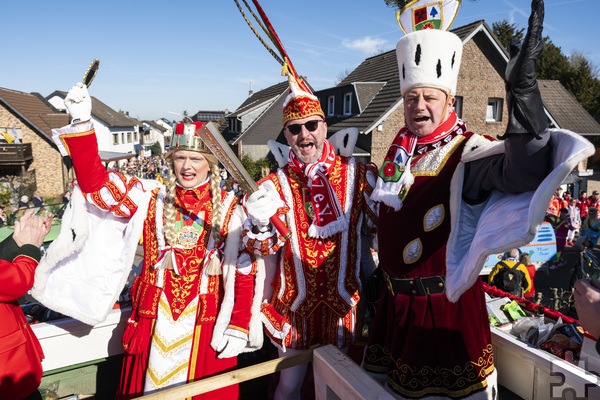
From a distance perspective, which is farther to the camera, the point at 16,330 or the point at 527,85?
the point at 16,330

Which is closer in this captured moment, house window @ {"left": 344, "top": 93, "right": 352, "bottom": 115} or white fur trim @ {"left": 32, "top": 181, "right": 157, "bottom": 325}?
white fur trim @ {"left": 32, "top": 181, "right": 157, "bottom": 325}

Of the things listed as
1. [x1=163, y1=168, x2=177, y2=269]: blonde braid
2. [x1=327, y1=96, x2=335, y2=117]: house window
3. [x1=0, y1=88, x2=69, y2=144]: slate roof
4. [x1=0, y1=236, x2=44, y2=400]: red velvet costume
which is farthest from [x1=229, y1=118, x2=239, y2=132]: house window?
[x1=0, y1=236, x2=44, y2=400]: red velvet costume

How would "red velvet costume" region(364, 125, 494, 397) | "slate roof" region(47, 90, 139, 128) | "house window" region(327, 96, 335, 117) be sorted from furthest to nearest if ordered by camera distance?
"slate roof" region(47, 90, 139, 128) < "house window" region(327, 96, 335, 117) < "red velvet costume" region(364, 125, 494, 397)

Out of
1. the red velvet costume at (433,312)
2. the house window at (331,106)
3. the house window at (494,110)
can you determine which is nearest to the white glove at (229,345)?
the red velvet costume at (433,312)

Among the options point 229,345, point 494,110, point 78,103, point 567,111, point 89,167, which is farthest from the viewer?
point 567,111

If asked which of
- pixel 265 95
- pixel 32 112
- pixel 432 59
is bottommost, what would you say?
pixel 432 59

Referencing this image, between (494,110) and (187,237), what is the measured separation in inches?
650

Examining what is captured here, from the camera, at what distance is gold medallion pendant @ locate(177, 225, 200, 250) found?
2.48 meters

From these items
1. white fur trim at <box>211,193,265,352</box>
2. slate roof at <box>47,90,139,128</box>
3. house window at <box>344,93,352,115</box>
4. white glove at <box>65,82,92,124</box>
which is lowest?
white fur trim at <box>211,193,265,352</box>

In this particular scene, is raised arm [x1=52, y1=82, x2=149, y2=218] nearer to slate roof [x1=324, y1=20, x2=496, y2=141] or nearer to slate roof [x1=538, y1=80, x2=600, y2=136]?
slate roof [x1=324, y1=20, x2=496, y2=141]

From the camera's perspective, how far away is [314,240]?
2492 millimetres

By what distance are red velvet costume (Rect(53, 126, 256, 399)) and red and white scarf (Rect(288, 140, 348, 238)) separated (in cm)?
46

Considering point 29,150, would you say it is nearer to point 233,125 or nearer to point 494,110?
point 233,125

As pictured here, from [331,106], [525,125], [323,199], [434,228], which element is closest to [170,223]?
[323,199]
